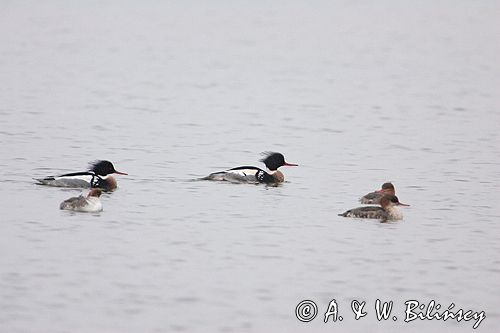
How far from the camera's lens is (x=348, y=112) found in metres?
29.0

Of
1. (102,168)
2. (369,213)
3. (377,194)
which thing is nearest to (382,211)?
(369,213)

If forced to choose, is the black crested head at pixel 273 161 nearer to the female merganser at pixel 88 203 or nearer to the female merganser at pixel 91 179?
the female merganser at pixel 91 179

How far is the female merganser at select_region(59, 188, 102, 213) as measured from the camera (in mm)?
15625

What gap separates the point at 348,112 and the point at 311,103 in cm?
248

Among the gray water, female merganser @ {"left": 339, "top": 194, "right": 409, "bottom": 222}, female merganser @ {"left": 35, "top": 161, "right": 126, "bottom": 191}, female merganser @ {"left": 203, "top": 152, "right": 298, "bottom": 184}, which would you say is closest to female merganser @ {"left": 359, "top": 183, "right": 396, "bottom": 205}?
the gray water

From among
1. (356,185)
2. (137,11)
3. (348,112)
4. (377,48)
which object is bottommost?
(356,185)

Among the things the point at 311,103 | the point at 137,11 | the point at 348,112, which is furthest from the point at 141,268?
the point at 137,11

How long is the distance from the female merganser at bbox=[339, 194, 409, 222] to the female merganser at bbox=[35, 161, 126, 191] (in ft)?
12.6

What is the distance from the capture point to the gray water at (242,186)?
1184 cm

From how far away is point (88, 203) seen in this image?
15625 mm

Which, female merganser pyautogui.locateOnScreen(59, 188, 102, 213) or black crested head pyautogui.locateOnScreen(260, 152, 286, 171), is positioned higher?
black crested head pyautogui.locateOnScreen(260, 152, 286, 171)

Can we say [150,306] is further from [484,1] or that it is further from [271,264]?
[484,1]

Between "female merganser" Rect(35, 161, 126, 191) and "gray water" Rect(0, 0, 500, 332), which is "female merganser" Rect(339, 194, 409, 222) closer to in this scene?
"gray water" Rect(0, 0, 500, 332)

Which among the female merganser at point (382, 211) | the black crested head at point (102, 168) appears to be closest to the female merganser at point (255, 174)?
the black crested head at point (102, 168)
